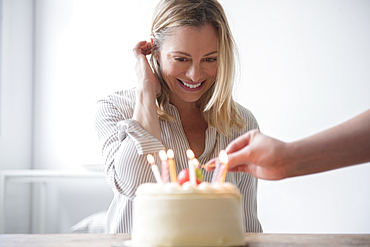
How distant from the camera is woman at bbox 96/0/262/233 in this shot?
1323 millimetres

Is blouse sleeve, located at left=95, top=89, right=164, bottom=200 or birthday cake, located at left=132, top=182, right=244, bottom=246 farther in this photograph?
blouse sleeve, located at left=95, top=89, right=164, bottom=200

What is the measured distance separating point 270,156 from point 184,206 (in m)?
0.22

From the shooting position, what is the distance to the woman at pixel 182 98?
1323 mm

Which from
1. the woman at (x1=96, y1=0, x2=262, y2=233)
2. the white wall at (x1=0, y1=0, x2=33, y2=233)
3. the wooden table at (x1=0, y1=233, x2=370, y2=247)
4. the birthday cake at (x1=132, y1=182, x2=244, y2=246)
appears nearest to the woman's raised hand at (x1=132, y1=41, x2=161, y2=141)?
the woman at (x1=96, y1=0, x2=262, y2=233)

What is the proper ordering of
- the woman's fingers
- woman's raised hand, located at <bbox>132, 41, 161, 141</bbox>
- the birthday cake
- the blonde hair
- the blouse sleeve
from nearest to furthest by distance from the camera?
the birthday cake, the blouse sleeve, woman's raised hand, located at <bbox>132, 41, 161, 141</bbox>, the blonde hair, the woman's fingers

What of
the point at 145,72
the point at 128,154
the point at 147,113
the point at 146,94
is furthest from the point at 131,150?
the point at 145,72

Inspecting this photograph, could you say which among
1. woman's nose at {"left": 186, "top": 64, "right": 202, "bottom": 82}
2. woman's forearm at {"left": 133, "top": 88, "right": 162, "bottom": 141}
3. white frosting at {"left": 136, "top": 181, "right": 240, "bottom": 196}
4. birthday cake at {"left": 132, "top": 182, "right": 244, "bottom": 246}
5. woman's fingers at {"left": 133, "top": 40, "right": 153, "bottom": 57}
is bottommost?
birthday cake at {"left": 132, "top": 182, "right": 244, "bottom": 246}

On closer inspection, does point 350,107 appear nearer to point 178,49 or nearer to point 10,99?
point 178,49

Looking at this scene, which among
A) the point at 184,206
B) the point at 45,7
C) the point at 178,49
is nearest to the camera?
the point at 184,206

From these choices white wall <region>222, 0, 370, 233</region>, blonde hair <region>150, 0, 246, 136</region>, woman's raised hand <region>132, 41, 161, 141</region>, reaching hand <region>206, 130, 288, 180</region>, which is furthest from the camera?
white wall <region>222, 0, 370, 233</region>

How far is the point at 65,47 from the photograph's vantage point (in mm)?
3537

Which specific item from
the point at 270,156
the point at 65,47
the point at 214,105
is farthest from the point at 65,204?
the point at 270,156

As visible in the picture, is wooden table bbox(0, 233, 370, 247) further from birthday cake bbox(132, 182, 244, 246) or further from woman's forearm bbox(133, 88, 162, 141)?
woman's forearm bbox(133, 88, 162, 141)

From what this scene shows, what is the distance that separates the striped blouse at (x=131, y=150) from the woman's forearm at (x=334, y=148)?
1.57 feet
